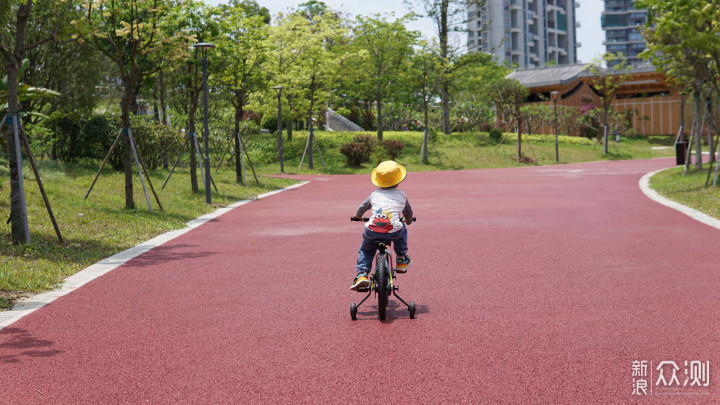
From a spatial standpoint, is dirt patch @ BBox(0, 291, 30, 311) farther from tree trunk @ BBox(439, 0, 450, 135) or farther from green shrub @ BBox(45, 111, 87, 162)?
tree trunk @ BBox(439, 0, 450, 135)

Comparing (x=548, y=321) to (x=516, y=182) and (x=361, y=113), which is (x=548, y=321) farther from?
(x=361, y=113)

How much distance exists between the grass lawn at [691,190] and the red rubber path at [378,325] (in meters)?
4.21

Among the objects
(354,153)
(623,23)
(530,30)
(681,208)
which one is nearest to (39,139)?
(681,208)

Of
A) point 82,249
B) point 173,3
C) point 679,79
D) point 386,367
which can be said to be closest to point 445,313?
point 386,367

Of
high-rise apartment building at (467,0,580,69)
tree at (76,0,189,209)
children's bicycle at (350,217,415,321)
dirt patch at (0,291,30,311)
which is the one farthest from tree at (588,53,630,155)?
high-rise apartment building at (467,0,580,69)

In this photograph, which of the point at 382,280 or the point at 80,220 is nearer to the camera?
the point at 382,280

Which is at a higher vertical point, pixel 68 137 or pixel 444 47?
pixel 444 47

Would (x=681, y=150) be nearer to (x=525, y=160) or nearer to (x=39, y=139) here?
(x=525, y=160)

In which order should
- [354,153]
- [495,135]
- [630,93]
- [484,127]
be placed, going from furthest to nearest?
[630,93] < [484,127] < [495,135] < [354,153]

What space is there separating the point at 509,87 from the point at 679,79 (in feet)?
98.4

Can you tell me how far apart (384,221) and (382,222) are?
20 mm

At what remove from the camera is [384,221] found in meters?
6.21

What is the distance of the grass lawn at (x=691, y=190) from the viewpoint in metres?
15.4

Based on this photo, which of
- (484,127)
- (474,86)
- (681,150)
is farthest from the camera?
(484,127)
